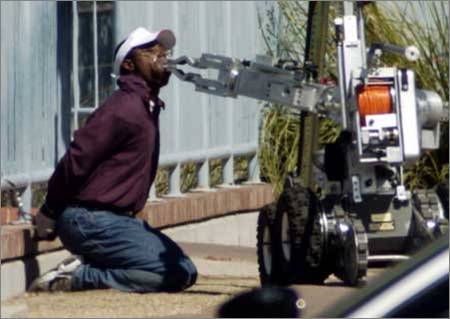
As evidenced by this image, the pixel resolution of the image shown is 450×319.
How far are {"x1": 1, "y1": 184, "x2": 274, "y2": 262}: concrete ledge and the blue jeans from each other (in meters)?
0.28

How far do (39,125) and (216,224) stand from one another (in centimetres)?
250

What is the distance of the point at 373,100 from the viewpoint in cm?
855

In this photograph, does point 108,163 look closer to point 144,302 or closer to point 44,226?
point 44,226

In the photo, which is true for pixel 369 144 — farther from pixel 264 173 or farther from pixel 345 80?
pixel 264 173

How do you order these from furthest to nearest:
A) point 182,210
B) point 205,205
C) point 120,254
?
point 205,205 < point 182,210 < point 120,254

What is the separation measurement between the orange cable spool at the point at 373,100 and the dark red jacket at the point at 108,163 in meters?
1.19

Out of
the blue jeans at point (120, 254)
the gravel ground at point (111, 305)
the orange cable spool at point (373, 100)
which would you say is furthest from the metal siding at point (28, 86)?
the orange cable spool at point (373, 100)

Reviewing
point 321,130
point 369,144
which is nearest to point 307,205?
point 369,144

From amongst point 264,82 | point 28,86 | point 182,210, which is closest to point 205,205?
point 182,210

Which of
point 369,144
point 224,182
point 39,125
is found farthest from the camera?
point 224,182

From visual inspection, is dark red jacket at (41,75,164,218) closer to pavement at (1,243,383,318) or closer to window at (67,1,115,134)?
pavement at (1,243,383,318)

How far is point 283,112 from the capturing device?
485 inches

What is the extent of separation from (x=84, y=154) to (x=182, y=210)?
234cm

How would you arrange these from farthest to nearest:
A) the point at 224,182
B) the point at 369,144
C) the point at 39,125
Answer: the point at 224,182 < the point at 39,125 < the point at 369,144
